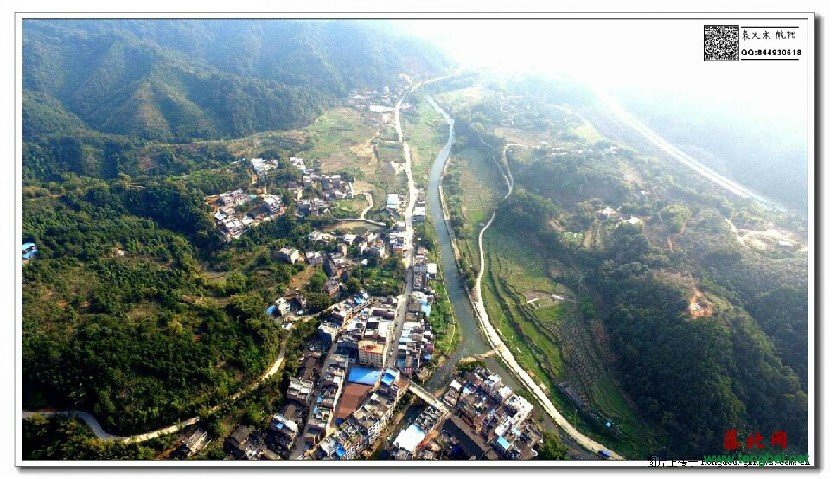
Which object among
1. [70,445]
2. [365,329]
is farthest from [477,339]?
[70,445]

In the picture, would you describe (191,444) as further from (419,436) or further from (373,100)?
(373,100)

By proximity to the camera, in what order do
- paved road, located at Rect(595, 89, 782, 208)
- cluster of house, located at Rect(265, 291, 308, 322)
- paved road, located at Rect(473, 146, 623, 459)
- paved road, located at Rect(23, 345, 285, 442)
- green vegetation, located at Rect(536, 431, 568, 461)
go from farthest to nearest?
1. paved road, located at Rect(595, 89, 782, 208)
2. cluster of house, located at Rect(265, 291, 308, 322)
3. paved road, located at Rect(473, 146, 623, 459)
4. green vegetation, located at Rect(536, 431, 568, 461)
5. paved road, located at Rect(23, 345, 285, 442)

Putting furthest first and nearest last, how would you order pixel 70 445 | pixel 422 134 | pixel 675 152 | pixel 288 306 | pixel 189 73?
pixel 189 73 < pixel 422 134 < pixel 675 152 < pixel 288 306 < pixel 70 445

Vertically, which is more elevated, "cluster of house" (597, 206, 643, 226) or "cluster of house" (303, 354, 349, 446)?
"cluster of house" (597, 206, 643, 226)

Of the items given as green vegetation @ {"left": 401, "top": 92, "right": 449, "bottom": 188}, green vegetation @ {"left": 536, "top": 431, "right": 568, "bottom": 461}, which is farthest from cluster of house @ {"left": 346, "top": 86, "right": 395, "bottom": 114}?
green vegetation @ {"left": 536, "top": 431, "right": 568, "bottom": 461}

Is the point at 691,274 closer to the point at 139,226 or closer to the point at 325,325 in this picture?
the point at 325,325

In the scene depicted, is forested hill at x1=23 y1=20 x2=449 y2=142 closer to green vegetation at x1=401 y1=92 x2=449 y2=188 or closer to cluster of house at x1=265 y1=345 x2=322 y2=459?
green vegetation at x1=401 y1=92 x2=449 y2=188
